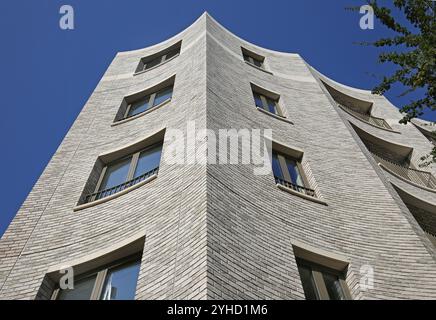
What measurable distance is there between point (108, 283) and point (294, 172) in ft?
18.4

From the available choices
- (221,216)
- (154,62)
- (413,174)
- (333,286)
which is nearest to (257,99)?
(154,62)

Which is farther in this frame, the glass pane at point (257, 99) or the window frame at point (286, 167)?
the glass pane at point (257, 99)

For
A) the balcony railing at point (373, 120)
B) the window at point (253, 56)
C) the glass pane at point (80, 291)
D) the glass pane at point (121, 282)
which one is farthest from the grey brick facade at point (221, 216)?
the balcony railing at point (373, 120)

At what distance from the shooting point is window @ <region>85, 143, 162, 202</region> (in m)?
9.47

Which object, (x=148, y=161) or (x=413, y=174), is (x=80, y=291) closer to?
(x=148, y=161)

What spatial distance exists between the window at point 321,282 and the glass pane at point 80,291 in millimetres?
3778

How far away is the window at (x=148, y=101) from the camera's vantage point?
1375 centimetres

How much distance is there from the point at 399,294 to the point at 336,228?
1876 mm

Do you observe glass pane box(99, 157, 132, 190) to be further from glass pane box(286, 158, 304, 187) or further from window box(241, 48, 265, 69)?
window box(241, 48, 265, 69)

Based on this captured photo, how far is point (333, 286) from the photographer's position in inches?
286

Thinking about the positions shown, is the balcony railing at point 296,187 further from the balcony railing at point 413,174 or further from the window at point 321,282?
the balcony railing at point 413,174

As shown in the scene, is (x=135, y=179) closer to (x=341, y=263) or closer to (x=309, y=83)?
(x=341, y=263)
